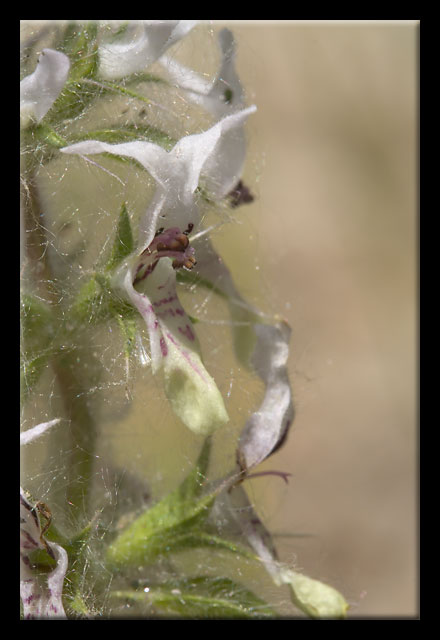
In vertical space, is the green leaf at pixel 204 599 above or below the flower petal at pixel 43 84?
below

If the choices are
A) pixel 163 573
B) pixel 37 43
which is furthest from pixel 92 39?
pixel 163 573

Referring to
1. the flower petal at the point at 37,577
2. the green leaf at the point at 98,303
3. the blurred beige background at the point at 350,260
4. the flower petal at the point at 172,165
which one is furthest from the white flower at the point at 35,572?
the blurred beige background at the point at 350,260

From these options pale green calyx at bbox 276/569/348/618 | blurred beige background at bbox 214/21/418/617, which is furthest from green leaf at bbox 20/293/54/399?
blurred beige background at bbox 214/21/418/617

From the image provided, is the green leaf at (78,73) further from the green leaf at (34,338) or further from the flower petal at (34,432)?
the flower petal at (34,432)

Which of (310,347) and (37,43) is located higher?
(37,43)

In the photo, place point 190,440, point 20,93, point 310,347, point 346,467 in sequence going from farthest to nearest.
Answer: point 346,467 → point 310,347 → point 190,440 → point 20,93

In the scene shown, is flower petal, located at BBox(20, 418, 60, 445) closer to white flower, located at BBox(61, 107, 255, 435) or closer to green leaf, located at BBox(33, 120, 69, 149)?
white flower, located at BBox(61, 107, 255, 435)

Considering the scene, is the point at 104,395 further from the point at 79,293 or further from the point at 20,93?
the point at 20,93
